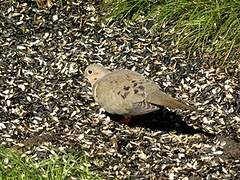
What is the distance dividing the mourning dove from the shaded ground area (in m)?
0.30

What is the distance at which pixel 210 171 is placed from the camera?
19.5 ft

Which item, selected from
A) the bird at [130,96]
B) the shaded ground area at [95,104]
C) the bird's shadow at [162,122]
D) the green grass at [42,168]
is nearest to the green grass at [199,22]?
the shaded ground area at [95,104]

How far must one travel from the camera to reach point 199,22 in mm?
7266

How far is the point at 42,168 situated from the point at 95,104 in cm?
121

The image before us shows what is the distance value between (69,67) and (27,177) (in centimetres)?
190

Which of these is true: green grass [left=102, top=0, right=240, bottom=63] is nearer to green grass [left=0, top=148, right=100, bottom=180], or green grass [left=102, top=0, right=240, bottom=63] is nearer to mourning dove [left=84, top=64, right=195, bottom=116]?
mourning dove [left=84, top=64, right=195, bottom=116]

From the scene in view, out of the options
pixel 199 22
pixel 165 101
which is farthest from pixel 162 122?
pixel 199 22

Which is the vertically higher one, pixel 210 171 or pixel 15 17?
pixel 15 17

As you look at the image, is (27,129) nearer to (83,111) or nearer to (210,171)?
(83,111)

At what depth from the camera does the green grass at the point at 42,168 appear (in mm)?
5508

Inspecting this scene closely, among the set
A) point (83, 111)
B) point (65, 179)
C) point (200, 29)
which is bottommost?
point (65, 179)

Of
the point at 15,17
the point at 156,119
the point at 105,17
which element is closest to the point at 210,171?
the point at 156,119

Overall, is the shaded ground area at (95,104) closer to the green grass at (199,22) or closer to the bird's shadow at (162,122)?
the bird's shadow at (162,122)

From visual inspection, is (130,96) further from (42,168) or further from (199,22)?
(199,22)
